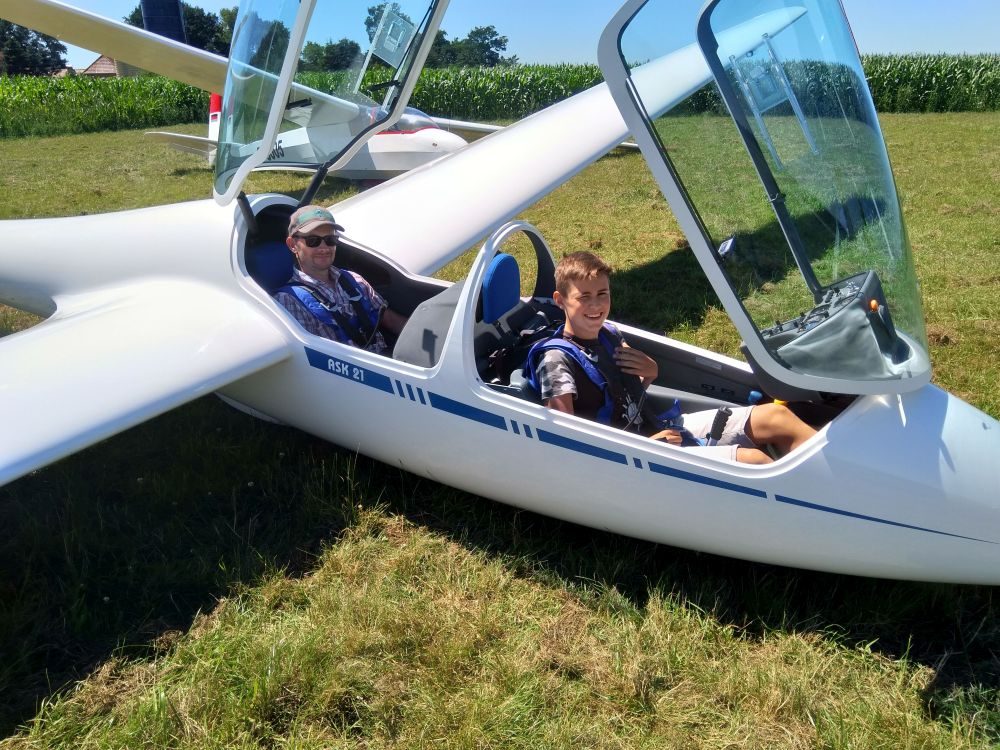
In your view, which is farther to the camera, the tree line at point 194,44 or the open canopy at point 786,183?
the tree line at point 194,44

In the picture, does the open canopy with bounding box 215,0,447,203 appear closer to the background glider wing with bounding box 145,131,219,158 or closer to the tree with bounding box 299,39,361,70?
the tree with bounding box 299,39,361,70

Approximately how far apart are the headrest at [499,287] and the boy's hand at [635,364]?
2.19 ft

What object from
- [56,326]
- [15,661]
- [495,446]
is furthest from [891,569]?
[56,326]

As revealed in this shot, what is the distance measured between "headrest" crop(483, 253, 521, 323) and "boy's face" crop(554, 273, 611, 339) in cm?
43

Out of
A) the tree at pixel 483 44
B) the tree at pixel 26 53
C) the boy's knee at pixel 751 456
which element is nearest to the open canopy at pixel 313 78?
the boy's knee at pixel 751 456

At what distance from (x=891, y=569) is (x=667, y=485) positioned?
867mm

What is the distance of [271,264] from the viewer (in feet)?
15.6

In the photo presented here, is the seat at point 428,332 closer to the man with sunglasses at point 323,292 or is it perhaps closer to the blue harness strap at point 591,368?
the blue harness strap at point 591,368

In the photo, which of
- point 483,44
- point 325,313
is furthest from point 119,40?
point 483,44

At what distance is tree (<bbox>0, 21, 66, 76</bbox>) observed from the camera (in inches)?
2549

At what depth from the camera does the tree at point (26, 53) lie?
2549 inches

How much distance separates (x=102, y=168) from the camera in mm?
14391

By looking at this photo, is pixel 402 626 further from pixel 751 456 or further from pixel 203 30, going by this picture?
pixel 203 30

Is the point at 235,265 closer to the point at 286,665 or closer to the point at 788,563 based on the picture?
the point at 286,665
